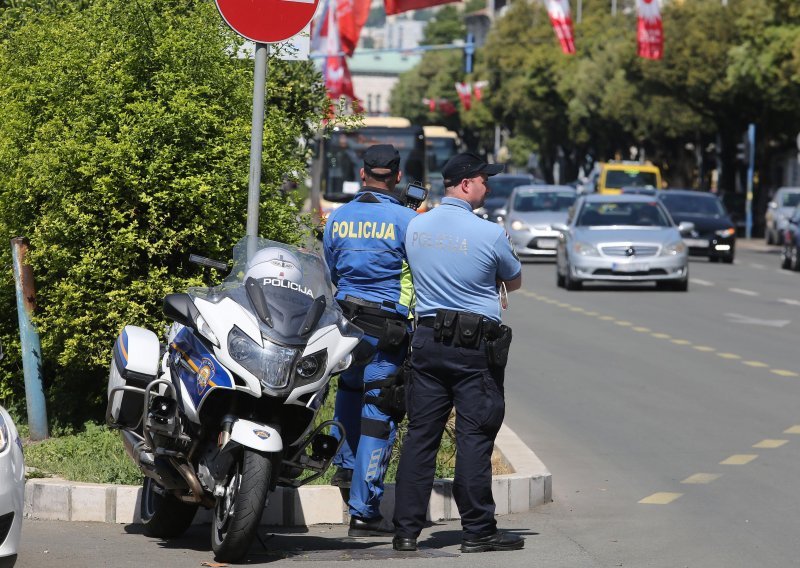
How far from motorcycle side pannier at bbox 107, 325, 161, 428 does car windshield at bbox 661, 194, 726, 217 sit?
30.7 meters

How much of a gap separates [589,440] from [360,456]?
12.3 feet

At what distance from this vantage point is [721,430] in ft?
39.2

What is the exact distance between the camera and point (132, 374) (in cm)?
777

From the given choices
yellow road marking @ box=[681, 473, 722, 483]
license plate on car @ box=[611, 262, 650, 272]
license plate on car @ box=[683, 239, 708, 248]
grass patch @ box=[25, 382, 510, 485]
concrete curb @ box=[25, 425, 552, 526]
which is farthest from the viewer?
license plate on car @ box=[683, 239, 708, 248]

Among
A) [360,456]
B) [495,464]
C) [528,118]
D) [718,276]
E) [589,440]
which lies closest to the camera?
[360,456]

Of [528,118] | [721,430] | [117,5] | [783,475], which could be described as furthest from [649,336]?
[528,118]

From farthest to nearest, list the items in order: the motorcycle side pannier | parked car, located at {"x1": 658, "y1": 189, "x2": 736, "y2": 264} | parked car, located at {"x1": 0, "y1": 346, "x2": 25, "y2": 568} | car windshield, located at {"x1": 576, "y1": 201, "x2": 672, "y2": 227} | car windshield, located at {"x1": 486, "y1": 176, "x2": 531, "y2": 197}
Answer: car windshield, located at {"x1": 486, "y1": 176, "x2": 531, "y2": 197} → parked car, located at {"x1": 658, "y1": 189, "x2": 736, "y2": 264} → car windshield, located at {"x1": 576, "y1": 201, "x2": 672, "y2": 227} → the motorcycle side pannier → parked car, located at {"x1": 0, "y1": 346, "x2": 25, "y2": 568}

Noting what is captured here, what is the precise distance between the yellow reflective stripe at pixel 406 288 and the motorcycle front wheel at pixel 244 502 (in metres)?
1.50

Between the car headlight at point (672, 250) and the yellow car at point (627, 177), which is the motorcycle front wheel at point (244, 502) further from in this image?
the yellow car at point (627, 177)

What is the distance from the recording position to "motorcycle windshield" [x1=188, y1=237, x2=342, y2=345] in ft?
23.4

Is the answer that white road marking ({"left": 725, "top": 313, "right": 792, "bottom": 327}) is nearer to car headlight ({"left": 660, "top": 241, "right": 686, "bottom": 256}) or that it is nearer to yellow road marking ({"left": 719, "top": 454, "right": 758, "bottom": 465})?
car headlight ({"left": 660, "top": 241, "right": 686, "bottom": 256})

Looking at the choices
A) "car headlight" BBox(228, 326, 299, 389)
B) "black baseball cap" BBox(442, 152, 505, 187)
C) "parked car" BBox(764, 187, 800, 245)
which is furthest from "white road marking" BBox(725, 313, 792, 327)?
"parked car" BBox(764, 187, 800, 245)

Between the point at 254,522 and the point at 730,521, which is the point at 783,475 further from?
the point at 254,522

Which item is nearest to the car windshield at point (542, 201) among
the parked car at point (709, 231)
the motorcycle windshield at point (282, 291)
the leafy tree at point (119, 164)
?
the parked car at point (709, 231)
